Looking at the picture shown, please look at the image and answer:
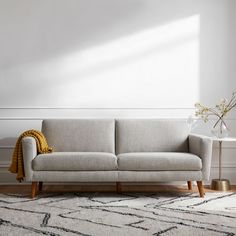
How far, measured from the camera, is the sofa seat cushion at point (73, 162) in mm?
3709

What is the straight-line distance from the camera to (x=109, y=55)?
4.69 metres

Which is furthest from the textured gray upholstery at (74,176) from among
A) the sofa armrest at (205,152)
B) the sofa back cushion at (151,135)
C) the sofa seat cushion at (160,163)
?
the sofa armrest at (205,152)

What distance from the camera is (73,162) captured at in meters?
3.71

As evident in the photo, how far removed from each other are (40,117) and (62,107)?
266mm

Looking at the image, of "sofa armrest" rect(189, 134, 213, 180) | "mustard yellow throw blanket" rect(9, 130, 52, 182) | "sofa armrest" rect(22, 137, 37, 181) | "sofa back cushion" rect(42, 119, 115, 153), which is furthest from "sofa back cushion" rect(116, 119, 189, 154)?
"sofa armrest" rect(22, 137, 37, 181)

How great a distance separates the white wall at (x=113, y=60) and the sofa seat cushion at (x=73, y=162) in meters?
1.01

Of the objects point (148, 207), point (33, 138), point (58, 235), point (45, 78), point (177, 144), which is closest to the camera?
point (58, 235)

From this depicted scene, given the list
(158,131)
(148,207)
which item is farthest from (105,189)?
(148,207)

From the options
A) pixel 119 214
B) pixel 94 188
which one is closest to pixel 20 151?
pixel 94 188

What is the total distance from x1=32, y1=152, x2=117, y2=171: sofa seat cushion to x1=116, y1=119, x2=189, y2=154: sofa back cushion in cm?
59

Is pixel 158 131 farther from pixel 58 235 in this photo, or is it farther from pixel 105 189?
pixel 58 235

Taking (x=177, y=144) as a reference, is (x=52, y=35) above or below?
above

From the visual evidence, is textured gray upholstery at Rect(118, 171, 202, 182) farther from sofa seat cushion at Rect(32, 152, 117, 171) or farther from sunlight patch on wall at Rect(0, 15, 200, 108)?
sunlight patch on wall at Rect(0, 15, 200, 108)

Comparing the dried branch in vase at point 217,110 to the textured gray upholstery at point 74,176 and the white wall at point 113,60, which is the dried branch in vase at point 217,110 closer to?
the white wall at point 113,60
